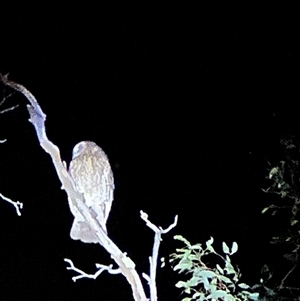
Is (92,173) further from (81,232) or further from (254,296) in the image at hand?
(254,296)

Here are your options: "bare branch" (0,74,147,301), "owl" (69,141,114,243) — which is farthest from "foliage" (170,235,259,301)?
"owl" (69,141,114,243)

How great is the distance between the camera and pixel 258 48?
4086mm

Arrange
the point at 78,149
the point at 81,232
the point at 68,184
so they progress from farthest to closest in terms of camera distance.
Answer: the point at 78,149 → the point at 81,232 → the point at 68,184

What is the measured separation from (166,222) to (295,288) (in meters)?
3.30

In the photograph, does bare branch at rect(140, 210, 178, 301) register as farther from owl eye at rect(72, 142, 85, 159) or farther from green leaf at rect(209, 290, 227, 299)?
owl eye at rect(72, 142, 85, 159)

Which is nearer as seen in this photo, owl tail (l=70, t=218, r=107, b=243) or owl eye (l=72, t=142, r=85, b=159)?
owl tail (l=70, t=218, r=107, b=243)

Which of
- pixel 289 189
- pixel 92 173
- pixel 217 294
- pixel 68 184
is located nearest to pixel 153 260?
pixel 217 294

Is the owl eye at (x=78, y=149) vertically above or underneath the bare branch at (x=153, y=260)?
above

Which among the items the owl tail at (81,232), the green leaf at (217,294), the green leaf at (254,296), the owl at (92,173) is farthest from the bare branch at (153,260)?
the owl at (92,173)

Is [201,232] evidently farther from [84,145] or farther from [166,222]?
[84,145]

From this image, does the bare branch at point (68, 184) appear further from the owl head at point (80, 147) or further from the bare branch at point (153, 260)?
the owl head at point (80, 147)

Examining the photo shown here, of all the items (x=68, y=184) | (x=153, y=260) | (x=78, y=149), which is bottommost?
(x=153, y=260)

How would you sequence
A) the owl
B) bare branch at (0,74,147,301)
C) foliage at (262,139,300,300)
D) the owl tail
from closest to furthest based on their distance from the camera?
1. bare branch at (0,74,147,301)
2. foliage at (262,139,300,300)
3. the owl tail
4. the owl

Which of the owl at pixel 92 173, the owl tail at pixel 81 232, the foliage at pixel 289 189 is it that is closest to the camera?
the foliage at pixel 289 189
